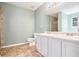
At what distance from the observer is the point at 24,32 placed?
12.8 feet

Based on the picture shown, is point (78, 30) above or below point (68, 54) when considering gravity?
above

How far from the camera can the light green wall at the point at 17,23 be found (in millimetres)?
3732

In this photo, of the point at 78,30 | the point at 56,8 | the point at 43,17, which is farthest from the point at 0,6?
the point at 78,30

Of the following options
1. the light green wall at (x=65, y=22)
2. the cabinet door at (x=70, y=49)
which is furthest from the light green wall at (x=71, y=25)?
the cabinet door at (x=70, y=49)

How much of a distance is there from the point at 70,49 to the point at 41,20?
6.77ft

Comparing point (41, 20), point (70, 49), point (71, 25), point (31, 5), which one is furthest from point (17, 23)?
point (70, 49)

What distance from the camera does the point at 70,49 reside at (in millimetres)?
1808

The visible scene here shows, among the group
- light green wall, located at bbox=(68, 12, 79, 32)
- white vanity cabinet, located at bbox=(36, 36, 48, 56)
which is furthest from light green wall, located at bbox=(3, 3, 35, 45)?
light green wall, located at bbox=(68, 12, 79, 32)

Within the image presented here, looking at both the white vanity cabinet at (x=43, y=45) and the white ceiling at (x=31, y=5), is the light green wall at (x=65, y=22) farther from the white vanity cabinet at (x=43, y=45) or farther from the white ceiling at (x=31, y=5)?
the white ceiling at (x=31, y=5)

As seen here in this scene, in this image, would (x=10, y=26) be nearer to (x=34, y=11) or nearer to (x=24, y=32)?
(x=24, y=32)

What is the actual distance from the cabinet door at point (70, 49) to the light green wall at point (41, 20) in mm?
1750

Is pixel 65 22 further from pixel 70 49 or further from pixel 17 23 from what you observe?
pixel 17 23

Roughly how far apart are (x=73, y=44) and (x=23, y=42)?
7.73 feet

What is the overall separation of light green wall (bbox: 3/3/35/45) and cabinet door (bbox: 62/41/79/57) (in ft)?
6.20
